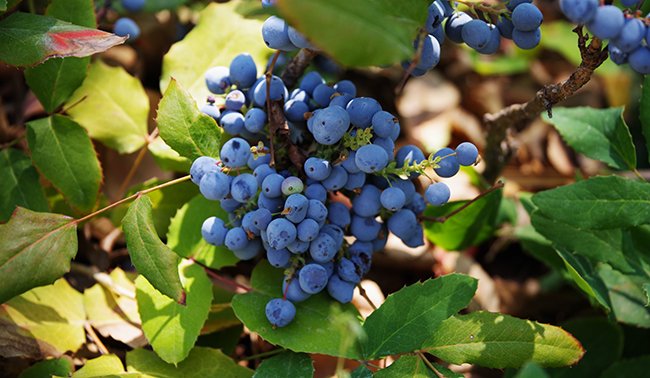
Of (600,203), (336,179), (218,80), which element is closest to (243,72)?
(218,80)

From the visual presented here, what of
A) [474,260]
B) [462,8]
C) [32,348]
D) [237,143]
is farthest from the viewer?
[474,260]

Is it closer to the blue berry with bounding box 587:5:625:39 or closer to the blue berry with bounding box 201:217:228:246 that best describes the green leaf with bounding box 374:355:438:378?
the blue berry with bounding box 201:217:228:246

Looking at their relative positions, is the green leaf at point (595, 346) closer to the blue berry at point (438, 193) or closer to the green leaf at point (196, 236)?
the blue berry at point (438, 193)

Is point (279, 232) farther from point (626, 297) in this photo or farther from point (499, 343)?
point (626, 297)

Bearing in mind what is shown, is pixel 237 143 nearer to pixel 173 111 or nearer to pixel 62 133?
pixel 173 111

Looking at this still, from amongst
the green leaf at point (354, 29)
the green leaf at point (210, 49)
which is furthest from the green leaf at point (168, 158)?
the green leaf at point (354, 29)

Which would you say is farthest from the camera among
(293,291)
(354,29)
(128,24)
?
(128,24)

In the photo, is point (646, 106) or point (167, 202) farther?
point (167, 202)

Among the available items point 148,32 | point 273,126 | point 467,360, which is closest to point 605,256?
point 467,360
